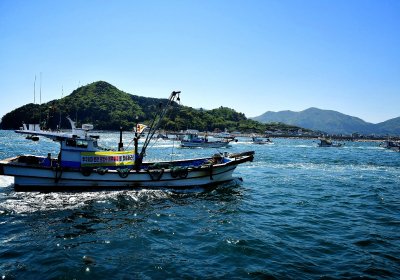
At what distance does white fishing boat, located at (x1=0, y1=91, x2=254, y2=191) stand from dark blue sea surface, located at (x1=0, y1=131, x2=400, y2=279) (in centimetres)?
85

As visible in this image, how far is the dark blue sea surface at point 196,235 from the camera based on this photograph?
8.78 metres

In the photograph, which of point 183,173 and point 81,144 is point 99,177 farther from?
point 183,173

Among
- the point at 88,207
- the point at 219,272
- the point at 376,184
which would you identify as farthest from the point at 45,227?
the point at 376,184

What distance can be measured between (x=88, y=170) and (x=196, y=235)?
413 inches

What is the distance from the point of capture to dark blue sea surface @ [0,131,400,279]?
346 inches

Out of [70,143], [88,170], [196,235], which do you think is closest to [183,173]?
[88,170]

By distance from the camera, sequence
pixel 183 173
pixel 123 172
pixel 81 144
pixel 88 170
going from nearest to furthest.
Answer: pixel 88 170
pixel 123 172
pixel 81 144
pixel 183 173

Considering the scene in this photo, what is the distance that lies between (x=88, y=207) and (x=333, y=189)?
1999cm

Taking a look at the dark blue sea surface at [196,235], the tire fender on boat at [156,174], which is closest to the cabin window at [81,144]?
the dark blue sea surface at [196,235]

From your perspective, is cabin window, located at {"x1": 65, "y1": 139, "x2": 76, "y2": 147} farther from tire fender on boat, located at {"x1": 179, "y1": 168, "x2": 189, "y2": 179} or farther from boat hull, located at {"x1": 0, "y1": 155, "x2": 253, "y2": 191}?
tire fender on boat, located at {"x1": 179, "y1": 168, "x2": 189, "y2": 179}

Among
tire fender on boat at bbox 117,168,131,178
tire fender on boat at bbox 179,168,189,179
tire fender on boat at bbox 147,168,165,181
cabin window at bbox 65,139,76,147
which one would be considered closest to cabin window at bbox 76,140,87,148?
cabin window at bbox 65,139,76,147

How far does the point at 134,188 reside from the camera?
18969mm

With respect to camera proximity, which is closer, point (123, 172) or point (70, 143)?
point (123, 172)

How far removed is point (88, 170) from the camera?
1802 centimetres
